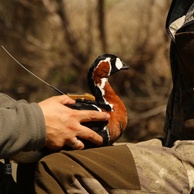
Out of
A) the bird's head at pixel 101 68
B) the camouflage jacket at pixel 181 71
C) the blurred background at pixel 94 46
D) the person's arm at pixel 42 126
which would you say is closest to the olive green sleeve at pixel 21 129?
the person's arm at pixel 42 126

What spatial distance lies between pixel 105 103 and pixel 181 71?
0.29m

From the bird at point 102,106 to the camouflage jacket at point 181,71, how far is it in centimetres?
20

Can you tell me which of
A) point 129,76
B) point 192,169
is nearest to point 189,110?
point 192,169

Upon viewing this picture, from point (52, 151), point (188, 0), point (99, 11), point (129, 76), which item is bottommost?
point (129, 76)

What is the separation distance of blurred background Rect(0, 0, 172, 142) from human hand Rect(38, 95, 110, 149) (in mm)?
3191

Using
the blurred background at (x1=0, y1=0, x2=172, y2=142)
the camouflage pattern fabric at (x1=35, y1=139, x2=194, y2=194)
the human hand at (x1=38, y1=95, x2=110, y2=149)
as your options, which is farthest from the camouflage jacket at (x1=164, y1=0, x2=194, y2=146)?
the blurred background at (x1=0, y1=0, x2=172, y2=142)

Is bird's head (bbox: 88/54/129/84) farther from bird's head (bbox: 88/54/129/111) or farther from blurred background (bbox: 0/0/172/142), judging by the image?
blurred background (bbox: 0/0/172/142)

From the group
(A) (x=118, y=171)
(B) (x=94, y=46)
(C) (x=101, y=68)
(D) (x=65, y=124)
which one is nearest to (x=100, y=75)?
(C) (x=101, y=68)

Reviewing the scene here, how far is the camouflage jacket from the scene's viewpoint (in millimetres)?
2273

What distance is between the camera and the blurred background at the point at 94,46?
5422mm

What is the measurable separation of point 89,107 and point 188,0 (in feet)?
1.76

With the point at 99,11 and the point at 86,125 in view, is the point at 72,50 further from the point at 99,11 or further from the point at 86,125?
the point at 86,125

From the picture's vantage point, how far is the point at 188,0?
7.99 feet

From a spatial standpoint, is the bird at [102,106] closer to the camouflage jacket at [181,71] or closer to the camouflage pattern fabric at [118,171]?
the camouflage pattern fabric at [118,171]
